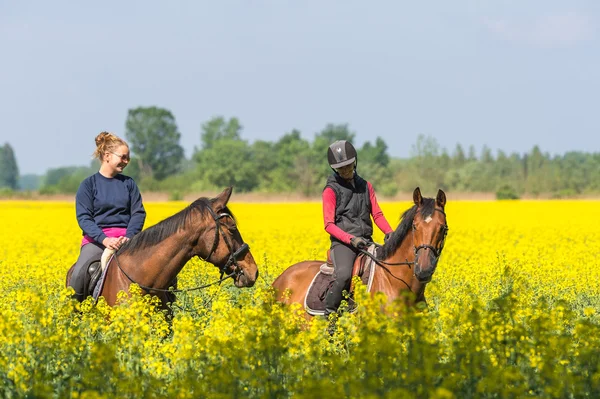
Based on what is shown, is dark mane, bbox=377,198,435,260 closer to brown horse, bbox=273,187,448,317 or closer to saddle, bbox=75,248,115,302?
brown horse, bbox=273,187,448,317

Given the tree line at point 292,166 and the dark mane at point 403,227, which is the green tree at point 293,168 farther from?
the dark mane at point 403,227

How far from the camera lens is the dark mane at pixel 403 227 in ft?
22.5

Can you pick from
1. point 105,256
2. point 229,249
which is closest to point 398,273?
point 229,249

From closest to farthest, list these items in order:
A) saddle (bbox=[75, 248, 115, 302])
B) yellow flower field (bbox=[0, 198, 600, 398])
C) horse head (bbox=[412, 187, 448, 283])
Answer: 1. yellow flower field (bbox=[0, 198, 600, 398])
2. horse head (bbox=[412, 187, 448, 283])
3. saddle (bbox=[75, 248, 115, 302])

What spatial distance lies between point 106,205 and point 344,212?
2.17 meters

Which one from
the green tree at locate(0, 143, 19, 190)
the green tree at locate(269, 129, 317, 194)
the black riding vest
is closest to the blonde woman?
the black riding vest

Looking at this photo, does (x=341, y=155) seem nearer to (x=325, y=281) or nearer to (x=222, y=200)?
(x=222, y=200)

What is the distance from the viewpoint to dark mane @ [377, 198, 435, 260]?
687 cm

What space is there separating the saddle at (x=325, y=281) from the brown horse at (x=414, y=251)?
0.05m

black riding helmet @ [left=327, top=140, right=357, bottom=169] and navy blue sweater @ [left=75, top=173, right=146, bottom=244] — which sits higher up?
black riding helmet @ [left=327, top=140, right=357, bottom=169]

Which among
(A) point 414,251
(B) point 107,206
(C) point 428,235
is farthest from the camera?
(B) point 107,206

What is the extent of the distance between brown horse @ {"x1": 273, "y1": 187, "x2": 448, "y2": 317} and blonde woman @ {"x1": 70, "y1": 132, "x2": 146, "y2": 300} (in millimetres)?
1544

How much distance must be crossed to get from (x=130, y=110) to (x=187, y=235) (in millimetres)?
114826

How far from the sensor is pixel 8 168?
18275cm
